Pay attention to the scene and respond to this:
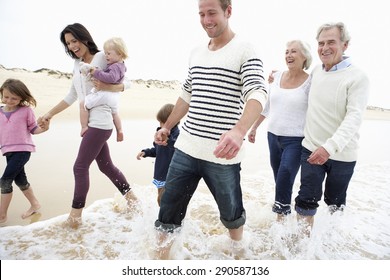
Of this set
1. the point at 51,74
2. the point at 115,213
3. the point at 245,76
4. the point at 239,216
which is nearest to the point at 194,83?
the point at 245,76

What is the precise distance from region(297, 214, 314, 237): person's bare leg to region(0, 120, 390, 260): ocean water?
0.05 metres

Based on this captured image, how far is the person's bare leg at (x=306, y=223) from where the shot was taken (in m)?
2.18

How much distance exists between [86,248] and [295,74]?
2040 millimetres

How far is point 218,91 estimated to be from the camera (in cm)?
157

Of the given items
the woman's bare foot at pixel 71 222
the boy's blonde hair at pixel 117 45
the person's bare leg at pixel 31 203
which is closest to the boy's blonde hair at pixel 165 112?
the boy's blonde hair at pixel 117 45

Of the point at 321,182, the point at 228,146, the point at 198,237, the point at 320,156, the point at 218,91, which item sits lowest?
the point at 198,237

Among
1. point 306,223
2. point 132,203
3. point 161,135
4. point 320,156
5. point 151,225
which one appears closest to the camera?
point 320,156

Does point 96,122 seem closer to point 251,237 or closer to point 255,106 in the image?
point 255,106

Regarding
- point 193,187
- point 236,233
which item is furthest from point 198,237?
point 193,187

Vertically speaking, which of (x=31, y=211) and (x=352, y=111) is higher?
(x=352, y=111)

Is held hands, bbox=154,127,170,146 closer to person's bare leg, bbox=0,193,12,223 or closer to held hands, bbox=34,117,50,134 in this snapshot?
held hands, bbox=34,117,50,134

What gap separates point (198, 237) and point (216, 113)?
1.23 metres

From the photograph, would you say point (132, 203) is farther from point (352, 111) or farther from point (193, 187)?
point (352, 111)

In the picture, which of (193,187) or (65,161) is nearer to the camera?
(193,187)
